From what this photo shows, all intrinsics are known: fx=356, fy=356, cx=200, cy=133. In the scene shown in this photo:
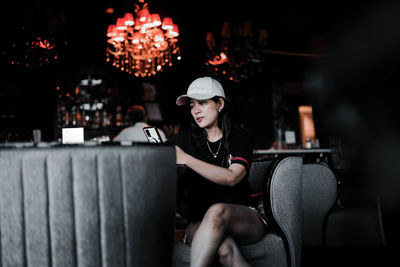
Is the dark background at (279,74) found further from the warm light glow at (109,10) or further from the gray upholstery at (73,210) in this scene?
the gray upholstery at (73,210)

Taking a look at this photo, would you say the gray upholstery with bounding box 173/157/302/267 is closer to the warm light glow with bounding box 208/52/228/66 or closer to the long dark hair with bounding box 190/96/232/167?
the long dark hair with bounding box 190/96/232/167

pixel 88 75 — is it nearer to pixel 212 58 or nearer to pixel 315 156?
pixel 212 58

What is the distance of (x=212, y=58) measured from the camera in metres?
6.18

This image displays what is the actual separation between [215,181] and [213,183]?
5.2 inches

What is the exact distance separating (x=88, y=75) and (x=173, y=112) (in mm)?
1880

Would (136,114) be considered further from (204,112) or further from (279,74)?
(279,74)

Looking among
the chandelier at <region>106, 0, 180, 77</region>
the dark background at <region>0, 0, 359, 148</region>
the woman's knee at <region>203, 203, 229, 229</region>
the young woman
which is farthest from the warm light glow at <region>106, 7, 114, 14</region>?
the woman's knee at <region>203, 203, 229, 229</region>

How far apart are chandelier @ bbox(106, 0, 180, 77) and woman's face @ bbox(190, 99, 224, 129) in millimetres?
2891

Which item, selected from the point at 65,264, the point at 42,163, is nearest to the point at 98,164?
the point at 42,163

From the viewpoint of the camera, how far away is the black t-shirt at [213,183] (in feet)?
5.99

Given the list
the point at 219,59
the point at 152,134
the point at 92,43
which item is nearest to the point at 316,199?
the point at 152,134

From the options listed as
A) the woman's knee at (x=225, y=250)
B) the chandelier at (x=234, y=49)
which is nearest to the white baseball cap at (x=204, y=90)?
the woman's knee at (x=225, y=250)

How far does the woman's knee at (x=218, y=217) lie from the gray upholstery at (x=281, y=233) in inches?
8.9

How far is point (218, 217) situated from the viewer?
1524mm
